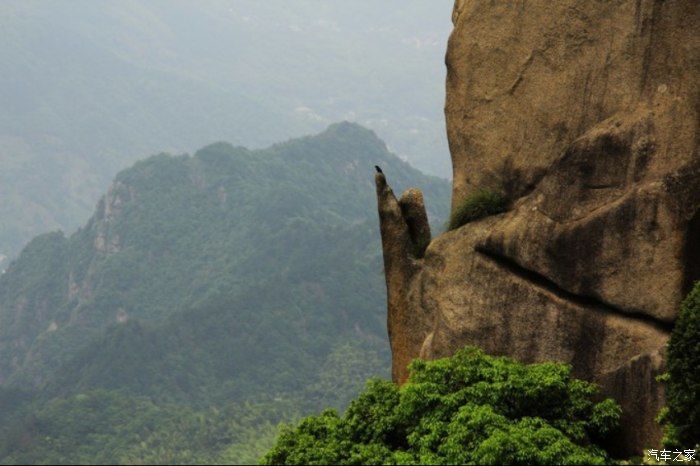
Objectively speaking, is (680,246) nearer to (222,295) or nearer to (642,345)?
(642,345)

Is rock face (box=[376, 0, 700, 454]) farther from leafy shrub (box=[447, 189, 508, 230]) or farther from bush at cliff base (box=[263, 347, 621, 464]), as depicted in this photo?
bush at cliff base (box=[263, 347, 621, 464])

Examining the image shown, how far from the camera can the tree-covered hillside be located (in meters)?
106

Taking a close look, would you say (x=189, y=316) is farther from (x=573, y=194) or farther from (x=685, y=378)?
(x=685, y=378)

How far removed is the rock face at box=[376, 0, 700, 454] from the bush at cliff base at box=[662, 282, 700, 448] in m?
1.17

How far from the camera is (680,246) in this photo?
20.0 m

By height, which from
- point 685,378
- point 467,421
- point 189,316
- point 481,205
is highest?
point 481,205

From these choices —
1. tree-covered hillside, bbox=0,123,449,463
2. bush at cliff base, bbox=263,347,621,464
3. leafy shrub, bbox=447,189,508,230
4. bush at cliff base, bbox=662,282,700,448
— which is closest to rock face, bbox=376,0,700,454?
leafy shrub, bbox=447,189,508,230

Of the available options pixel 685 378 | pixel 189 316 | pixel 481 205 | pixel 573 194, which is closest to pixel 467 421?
pixel 685 378

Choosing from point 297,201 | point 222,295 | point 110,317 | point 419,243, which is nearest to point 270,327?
point 222,295

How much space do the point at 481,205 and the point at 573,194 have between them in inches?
93.8

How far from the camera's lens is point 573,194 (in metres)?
21.6

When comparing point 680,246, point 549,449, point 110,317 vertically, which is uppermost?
point 680,246

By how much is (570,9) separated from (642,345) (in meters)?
6.61

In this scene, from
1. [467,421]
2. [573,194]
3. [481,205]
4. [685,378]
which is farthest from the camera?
[481,205]
